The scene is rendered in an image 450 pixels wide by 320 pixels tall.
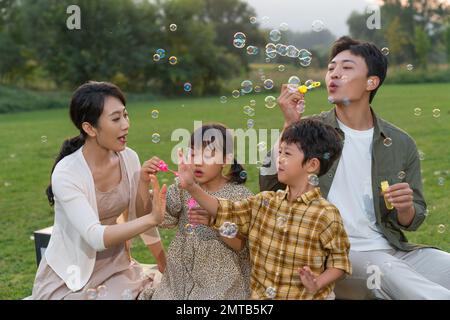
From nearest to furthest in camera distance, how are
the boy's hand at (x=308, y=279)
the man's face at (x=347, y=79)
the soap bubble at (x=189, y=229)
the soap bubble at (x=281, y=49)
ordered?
the boy's hand at (x=308, y=279) < the soap bubble at (x=189, y=229) < the man's face at (x=347, y=79) < the soap bubble at (x=281, y=49)

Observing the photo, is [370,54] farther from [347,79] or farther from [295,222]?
[295,222]

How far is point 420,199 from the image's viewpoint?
3.06 metres

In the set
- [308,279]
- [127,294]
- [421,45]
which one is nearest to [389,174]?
[308,279]

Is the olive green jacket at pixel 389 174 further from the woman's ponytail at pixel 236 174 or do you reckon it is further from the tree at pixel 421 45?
the tree at pixel 421 45

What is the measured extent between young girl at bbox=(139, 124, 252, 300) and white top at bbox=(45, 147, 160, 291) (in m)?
0.30

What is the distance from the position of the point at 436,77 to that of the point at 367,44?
2885cm

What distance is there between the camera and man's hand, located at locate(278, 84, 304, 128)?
293cm

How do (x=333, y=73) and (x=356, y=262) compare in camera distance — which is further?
(x=333, y=73)

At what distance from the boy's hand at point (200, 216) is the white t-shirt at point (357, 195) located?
61 centimetres

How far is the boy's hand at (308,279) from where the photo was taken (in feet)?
8.10

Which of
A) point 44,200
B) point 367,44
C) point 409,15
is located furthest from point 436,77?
point 367,44

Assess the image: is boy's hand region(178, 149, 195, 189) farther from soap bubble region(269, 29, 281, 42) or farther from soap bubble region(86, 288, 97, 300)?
soap bubble region(269, 29, 281, 42)

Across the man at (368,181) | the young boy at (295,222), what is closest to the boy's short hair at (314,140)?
the young boy at (295,222)
